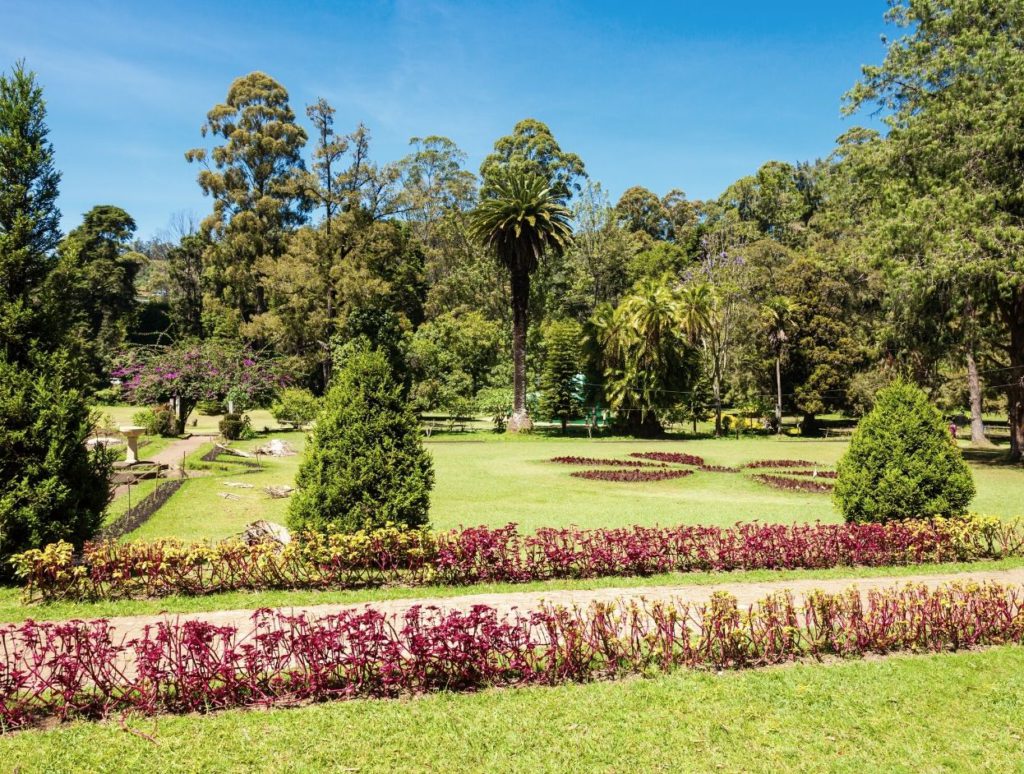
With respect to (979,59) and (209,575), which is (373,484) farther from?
(979,59)

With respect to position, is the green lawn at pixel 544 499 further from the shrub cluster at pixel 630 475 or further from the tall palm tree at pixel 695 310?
the tall palm tree at pixel 695 310

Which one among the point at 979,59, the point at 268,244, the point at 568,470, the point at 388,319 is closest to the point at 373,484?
the point at 568,470

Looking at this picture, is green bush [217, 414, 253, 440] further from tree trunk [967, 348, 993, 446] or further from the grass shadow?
tree trunk [967, 348, 993, 446]

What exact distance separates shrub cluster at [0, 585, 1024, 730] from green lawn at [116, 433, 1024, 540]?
587cm

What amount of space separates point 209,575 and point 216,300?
47444 millimetres

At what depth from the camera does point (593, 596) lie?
7891 mm

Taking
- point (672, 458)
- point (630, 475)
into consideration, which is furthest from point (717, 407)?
point (630, 475)

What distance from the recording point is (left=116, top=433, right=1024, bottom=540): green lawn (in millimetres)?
12625

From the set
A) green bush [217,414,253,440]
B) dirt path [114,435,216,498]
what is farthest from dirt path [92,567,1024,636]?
green bush [217,414,253,440]

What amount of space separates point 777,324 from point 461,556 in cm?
3587

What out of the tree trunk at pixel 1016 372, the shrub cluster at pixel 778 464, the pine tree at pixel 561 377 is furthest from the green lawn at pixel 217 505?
the tree trunk at pixel 1016 372

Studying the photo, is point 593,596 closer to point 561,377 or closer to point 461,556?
point 461,556

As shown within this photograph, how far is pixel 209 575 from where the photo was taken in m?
8.67

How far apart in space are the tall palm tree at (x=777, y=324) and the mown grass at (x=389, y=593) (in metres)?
31.9
